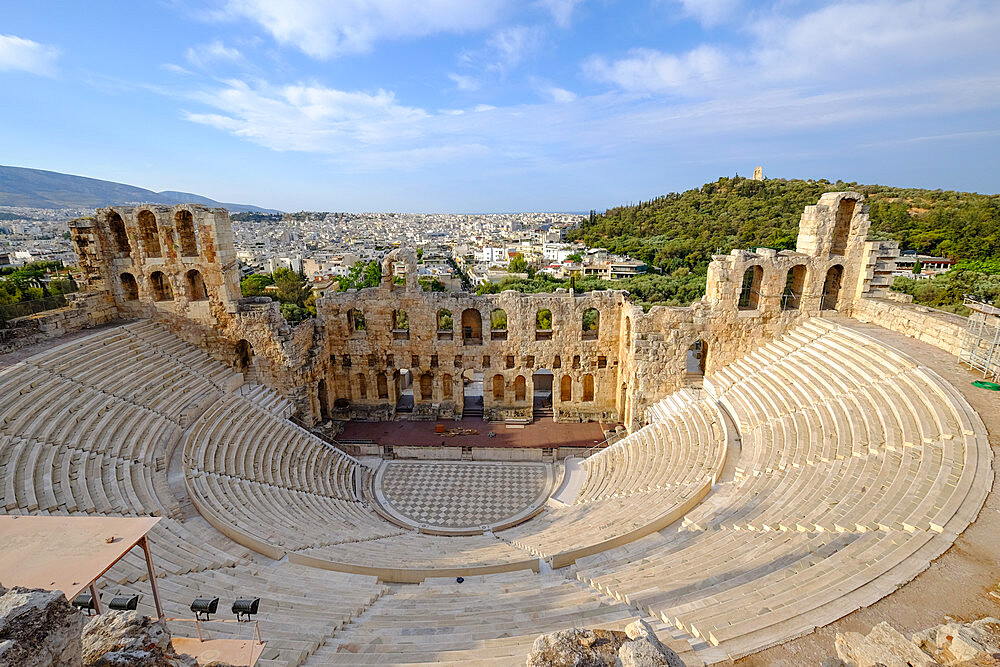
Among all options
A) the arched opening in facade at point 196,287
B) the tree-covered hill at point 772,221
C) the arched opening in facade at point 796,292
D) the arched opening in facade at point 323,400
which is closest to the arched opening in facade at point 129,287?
the arched opening in facade at point 196,287

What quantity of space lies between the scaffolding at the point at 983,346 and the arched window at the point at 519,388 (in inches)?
643

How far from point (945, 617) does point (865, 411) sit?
7779 millimetres

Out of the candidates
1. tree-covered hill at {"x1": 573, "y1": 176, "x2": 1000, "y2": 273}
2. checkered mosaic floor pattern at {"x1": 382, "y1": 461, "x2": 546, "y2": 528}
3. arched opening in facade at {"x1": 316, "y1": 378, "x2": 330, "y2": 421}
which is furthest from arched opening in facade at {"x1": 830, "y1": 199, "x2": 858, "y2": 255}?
arched opening in facade at {"x1": 316, "y1": 378, "x2": 330, "y2": 421}

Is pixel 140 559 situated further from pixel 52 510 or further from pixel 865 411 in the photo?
pixel 865 411

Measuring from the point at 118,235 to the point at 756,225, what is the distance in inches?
2630

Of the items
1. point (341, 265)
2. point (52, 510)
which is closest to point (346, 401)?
point (52, 510)

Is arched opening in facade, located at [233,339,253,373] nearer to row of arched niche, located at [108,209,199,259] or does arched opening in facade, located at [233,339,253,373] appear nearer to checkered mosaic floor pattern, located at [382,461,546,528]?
row of arched niche, located at [108,209,199,259]

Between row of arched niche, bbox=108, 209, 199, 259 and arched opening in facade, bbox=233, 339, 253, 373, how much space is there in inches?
168

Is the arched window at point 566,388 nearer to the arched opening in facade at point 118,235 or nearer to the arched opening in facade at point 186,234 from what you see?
the arched opening in facade at point 186,234

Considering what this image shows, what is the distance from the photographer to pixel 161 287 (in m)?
20.6

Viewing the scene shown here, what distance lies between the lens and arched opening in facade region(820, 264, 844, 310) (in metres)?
20.5

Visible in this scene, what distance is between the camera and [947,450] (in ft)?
32.6

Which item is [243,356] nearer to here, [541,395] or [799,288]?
[541,395]

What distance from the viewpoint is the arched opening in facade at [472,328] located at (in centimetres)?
2375
